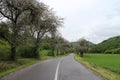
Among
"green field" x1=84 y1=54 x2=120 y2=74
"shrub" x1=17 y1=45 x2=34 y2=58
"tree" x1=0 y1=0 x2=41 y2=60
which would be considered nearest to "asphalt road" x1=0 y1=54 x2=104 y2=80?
"green field" x1=84 y1=54 x2=120 y2=74

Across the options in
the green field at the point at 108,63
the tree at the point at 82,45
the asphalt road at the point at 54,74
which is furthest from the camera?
the tree at the point at 82,45

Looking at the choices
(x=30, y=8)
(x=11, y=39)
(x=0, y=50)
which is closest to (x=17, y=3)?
(x=30, y=8)

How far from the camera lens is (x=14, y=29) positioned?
103 feet

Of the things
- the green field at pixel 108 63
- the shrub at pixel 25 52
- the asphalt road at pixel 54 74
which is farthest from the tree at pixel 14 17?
the shrub at pixel 25 52

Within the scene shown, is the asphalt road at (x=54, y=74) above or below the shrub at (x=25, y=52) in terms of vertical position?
below

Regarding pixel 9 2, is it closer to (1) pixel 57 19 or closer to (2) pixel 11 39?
(2) pixel 11 39

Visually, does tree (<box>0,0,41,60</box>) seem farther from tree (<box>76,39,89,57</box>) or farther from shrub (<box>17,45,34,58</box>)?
tree (<box>76,39,89,57</box>)

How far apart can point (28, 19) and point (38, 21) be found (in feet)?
4.83

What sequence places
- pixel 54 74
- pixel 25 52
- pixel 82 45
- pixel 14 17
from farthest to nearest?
pixel 82 45, pixel 25 52, pixel 14 17, pixel 54 74

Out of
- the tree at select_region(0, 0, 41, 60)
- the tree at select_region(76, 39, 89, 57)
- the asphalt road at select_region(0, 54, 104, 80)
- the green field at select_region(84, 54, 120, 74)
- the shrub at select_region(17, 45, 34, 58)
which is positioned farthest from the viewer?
the tree at select_region(76, 39, 89, 57)

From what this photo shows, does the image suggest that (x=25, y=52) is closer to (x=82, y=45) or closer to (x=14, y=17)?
(x=14, y=17)

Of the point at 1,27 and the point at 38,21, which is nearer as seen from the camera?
the point at 1,27

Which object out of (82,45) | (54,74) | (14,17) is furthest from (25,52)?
(82,45)

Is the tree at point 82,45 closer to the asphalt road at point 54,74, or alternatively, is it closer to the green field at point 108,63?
the green field at point 108,63
